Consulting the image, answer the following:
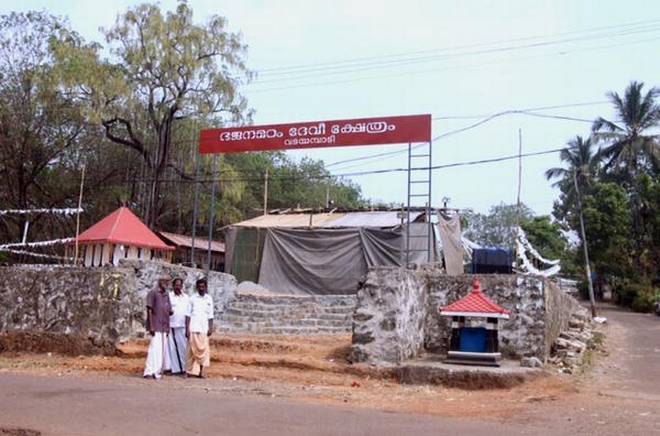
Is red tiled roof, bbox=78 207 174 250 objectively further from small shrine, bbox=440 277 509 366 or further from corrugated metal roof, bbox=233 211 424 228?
small shrine, bbox=440 277 509 366

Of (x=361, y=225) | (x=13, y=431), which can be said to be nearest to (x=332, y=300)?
(x=361, y=225)

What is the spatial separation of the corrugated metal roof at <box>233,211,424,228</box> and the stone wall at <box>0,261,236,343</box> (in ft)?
25.8

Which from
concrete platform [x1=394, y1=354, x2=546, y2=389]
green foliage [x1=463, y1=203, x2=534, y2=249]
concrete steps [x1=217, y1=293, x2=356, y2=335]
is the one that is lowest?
concrete platform [x1=394, y1=354, x2=546, y2=389]

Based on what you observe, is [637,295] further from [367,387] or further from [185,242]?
[367,387]

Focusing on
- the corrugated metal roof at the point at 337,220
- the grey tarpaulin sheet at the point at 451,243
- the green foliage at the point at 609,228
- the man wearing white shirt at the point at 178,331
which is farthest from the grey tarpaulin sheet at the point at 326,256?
the green foliage at the point at 609,228

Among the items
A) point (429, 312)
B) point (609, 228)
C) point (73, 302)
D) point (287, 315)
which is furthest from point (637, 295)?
point (73, 302)

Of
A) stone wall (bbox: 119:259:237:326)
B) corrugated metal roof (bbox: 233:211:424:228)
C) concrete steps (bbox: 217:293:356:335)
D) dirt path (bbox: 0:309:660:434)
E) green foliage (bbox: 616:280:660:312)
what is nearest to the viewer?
dirt path (bbox: 0:309:660:434)

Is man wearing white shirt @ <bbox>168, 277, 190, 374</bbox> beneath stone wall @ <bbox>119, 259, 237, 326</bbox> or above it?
beneath

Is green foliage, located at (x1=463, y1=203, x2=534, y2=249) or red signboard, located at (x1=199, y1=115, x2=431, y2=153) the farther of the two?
green foliage, located at (x1=463, y1=203, x2=534, y2=249)

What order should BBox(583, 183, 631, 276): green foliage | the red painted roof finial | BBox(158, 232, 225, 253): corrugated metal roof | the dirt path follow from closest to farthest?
the dirt path < the red painted roof finial < BBox(158, 232, 225, 253): corrugated metal roof < BBox(583, 183, 631, 276): green foliage

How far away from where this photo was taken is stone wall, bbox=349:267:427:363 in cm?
1092

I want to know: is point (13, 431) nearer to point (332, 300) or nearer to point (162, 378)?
point (162, 378)

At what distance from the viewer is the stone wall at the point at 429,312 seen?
11008 mm

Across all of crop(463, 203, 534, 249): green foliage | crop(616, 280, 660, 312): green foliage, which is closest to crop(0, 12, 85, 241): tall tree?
crop(616, 280, 660, 312): green foliage
